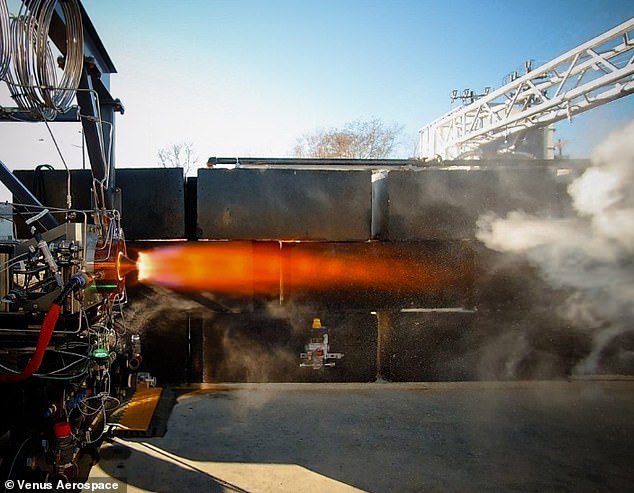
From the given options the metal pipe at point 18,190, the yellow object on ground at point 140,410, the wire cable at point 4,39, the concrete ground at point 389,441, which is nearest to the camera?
the wire cable at point 4,39

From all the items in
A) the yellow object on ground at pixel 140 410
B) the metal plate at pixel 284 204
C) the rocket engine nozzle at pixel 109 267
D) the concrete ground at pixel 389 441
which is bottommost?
the concrete ground at pixel 389 441

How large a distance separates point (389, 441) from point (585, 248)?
4.54 meters

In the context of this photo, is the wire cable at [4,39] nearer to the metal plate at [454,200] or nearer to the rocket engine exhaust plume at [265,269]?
the rocket engine exhaust plume at [265,269]

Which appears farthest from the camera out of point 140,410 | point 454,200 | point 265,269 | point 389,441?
point 454,200

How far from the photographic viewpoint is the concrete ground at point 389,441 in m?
4.43

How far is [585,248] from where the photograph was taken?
7066mm

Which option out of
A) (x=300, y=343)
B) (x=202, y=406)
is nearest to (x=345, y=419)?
(x=300, y=343)

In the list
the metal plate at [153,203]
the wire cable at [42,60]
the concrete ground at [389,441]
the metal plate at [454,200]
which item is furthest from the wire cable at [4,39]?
the metal plate at [454,200]

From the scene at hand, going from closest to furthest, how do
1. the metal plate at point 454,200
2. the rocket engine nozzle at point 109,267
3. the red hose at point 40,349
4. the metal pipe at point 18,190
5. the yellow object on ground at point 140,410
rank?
the red hose at point 40,349 < the rocket engine nozzle at point 109,267 < the metal pipe at point 18,190 < the yellow object on ground at point 140,410 < the metal plate at point 454,200

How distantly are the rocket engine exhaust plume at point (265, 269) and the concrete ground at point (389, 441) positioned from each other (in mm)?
1626

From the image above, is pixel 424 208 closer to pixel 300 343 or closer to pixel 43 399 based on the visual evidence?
pixel 300 343

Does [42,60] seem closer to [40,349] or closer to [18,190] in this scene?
[18,190]

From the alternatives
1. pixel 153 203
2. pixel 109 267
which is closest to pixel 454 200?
pixel 153 203

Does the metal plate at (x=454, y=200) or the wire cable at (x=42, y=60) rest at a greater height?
the wire cable at (x=42, y=60)
